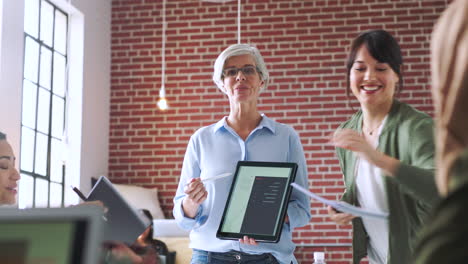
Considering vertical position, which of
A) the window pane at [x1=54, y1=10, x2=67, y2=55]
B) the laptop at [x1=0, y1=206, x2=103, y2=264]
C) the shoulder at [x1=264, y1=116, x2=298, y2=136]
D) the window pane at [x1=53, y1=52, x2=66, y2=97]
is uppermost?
the window pane at [x1=54, y1=10, x2=67, y2=55]

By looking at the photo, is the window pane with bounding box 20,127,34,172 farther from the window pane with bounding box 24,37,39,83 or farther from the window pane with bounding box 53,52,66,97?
the window pane with bounding box 53,52,66,97

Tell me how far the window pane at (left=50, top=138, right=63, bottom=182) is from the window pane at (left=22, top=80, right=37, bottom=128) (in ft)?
1.58

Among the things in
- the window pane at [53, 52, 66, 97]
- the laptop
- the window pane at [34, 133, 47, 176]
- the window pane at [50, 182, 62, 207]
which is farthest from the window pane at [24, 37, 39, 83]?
the laptop

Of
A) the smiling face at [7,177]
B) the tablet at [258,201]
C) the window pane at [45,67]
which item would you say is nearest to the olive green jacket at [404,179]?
the tablet at [258,201]

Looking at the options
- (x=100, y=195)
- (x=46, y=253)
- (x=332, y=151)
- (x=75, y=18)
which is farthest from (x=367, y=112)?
(x=75, y=18)

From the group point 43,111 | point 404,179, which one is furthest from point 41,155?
point 404,179

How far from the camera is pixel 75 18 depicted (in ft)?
24.0

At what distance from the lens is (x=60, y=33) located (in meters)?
7.18

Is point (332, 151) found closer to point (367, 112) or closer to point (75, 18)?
point (75, 18)

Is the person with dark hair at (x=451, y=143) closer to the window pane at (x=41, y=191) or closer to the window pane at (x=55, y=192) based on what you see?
the window pane at (x=41, y=191)

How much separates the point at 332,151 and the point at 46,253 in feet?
22.5

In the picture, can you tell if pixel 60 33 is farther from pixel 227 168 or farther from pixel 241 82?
pixel 227 168

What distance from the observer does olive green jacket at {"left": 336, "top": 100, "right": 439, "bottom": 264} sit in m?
1.59

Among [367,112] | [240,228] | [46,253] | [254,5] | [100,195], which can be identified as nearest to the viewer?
[46,253]
